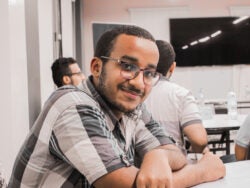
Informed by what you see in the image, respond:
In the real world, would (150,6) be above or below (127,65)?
above

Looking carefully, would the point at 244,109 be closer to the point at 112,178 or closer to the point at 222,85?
the point at 222,85

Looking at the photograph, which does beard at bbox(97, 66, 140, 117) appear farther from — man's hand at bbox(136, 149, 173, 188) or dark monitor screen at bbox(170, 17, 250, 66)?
dark monitor screen at bbox(170, 17, 250, 66)

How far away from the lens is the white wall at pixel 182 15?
21.4 feet

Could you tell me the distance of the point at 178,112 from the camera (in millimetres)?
2131

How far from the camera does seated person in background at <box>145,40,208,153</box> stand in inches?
82.3

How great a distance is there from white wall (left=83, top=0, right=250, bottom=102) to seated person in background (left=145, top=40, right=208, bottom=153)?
14.7ft

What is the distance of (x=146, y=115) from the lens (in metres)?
1.48

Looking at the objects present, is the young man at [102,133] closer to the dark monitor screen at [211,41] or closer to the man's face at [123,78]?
the man's face at [123,78]

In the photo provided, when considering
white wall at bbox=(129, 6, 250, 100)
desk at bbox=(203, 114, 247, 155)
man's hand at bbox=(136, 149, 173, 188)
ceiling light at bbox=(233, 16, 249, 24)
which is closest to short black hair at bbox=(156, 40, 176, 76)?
man's hand at bbox=(136, 149, 173, 188)

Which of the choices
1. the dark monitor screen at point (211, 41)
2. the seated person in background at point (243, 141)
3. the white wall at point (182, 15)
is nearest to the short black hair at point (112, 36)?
the seated person in background at point (243, 141)

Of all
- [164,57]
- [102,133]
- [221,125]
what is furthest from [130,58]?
[221,125]

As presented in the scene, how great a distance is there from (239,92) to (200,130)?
15.8ft

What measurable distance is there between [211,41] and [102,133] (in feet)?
19.6

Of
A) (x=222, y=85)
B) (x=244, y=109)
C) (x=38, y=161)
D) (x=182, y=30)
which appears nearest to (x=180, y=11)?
(x=182, y=30)
